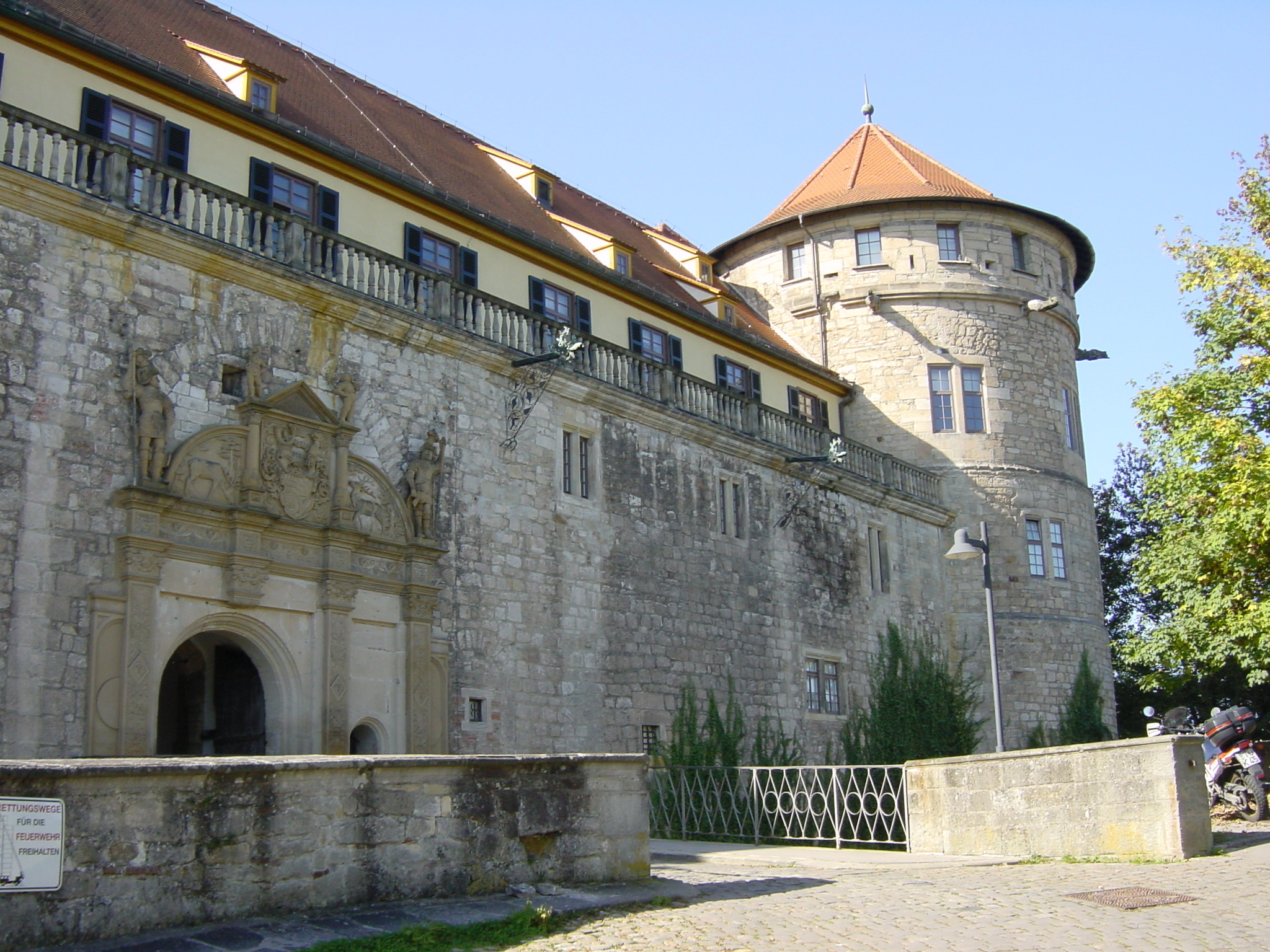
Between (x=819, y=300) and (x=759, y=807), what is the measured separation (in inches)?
663

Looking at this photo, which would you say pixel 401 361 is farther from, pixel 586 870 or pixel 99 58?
pixel 586 870

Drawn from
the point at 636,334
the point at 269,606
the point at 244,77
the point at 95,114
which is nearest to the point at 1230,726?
the point at 636,334

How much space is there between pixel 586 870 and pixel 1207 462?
1661 cm

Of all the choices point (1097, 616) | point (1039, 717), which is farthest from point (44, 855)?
point (1097, 616)

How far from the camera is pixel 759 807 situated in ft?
61.2

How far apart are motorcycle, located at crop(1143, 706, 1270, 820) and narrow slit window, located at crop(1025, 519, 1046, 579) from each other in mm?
12792

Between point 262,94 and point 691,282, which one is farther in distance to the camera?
point 691,282

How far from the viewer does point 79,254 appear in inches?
585

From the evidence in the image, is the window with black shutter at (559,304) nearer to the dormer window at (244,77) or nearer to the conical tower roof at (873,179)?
the dormer window at (244,77)

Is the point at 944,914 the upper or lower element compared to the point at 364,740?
lower

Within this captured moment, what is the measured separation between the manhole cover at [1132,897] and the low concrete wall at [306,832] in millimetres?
3677

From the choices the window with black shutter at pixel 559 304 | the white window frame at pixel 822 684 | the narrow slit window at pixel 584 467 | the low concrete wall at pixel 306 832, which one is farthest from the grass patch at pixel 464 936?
the white window frame at pixel 822 684

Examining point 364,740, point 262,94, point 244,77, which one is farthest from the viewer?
point 262,94

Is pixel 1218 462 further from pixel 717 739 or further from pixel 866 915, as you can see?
pixel 866 915
